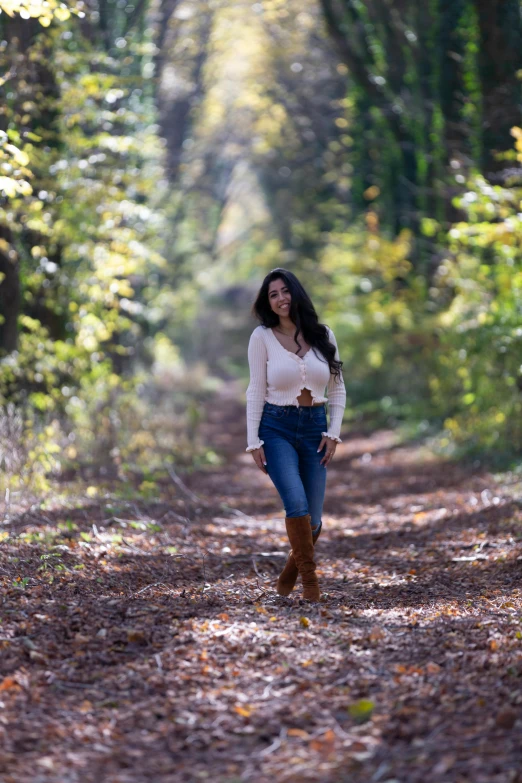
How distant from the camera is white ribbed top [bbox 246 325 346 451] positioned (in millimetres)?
5859

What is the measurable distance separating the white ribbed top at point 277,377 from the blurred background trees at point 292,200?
2.22 meters

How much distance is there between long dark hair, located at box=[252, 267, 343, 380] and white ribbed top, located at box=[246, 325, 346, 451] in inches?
2.3

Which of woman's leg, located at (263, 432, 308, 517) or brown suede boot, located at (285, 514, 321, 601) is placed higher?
woman's leg, located at (263, 432, 308, 517)

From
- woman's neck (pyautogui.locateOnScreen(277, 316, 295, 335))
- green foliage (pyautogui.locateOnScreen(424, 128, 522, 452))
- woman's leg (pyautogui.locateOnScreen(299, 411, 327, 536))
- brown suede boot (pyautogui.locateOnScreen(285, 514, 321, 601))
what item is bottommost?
green foliage (pyautogui.locateOnScreen(424, 128, 522, 452))

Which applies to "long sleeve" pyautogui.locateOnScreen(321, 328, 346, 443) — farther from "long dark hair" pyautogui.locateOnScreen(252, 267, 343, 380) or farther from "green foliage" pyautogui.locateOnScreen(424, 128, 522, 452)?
"green foliage" pyautogui.locateOnScreen(424, 128, 522, 452)

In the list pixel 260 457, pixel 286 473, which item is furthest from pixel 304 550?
pixel 260 457

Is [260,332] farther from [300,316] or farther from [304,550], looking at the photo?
[304,550]

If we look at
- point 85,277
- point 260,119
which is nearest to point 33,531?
point 85,277

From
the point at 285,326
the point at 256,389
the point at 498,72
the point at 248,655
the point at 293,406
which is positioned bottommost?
the point at 498,72

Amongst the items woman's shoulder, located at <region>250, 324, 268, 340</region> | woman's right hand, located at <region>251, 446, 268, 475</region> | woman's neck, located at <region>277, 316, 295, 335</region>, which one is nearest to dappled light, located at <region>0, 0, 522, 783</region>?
woman's neck, located at <region>277, 316, 295, 335</region>

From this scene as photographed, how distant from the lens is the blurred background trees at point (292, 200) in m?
11.7

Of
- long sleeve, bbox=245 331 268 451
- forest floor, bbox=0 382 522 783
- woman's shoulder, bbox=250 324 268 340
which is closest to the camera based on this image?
forest floor, bbox=0 382 522 783

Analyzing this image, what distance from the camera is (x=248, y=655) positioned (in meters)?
4.92

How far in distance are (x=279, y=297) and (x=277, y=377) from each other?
0.50 meters
